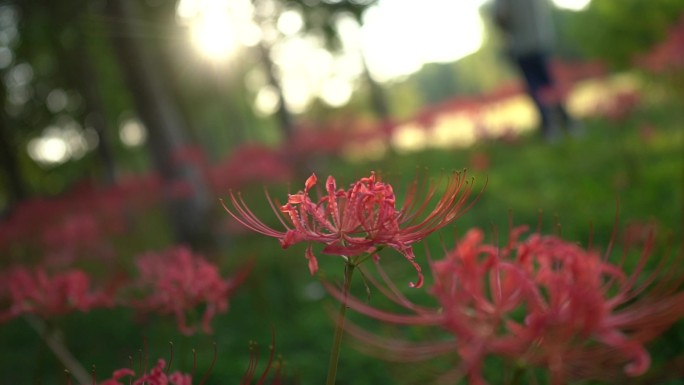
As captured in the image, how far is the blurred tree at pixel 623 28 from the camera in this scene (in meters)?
16.4

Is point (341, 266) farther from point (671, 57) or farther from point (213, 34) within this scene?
point (213, 34)

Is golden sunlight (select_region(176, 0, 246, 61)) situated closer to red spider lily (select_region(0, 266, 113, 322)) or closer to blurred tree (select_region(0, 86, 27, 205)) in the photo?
blurred tree (select_region(0, 86, 27, 205))

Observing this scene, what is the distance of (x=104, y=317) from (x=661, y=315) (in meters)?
5.09

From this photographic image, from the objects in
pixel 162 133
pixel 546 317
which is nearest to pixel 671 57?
pixel 162 133

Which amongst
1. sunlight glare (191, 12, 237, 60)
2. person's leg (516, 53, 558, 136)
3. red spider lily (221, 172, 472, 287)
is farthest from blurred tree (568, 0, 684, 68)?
red spider lily (221, 172, 472, 287)

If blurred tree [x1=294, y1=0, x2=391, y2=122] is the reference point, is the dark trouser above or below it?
below

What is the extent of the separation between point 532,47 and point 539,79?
0.40m

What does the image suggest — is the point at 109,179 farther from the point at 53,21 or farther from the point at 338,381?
the point at 338,381

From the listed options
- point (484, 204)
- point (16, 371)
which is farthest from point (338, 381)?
point (484, 204)

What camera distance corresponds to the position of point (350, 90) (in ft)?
81.0

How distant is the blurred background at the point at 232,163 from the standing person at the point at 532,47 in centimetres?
52

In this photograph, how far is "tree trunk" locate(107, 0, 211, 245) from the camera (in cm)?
654

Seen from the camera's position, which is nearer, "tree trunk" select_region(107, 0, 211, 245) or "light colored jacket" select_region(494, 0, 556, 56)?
"tree trunk" select_region(107, 0, 211, 245)

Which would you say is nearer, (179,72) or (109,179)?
(109,179)
